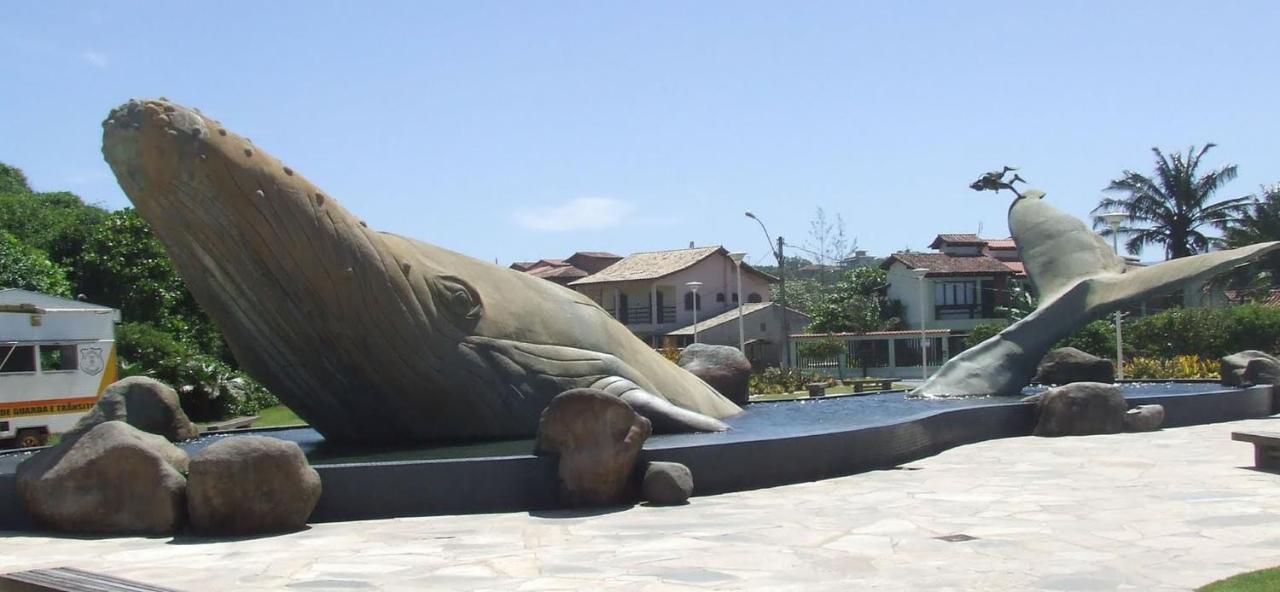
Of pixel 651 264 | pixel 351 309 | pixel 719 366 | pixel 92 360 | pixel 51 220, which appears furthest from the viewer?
pixel 651 264

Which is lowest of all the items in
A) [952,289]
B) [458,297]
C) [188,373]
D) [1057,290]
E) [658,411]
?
[658,411]

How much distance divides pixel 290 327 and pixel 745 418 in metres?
6.07

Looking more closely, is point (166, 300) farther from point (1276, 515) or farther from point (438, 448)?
point (1276, 515)

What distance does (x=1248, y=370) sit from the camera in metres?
18.2

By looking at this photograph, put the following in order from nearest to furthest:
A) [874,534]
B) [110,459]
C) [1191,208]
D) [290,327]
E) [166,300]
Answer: [874,534] < [110,459] < [290,327] < [166,300] < [1191,208]

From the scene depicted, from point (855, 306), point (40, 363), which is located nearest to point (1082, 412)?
point (40, 363)

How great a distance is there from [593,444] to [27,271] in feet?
75.3

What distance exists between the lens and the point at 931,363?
147 ft

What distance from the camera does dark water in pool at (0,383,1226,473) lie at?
1018 cm

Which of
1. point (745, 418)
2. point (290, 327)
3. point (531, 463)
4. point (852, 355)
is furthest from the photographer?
point (852, 355)

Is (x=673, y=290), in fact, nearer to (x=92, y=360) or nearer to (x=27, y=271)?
(x=27, y=271)

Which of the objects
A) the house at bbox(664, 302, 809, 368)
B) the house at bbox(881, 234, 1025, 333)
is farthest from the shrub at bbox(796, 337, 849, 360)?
the house at bbox(881, 234, 1025, 333)

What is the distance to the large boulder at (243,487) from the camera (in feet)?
25.4

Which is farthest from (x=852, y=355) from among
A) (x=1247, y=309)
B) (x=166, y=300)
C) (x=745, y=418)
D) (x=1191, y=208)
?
(x=745, y=418)
